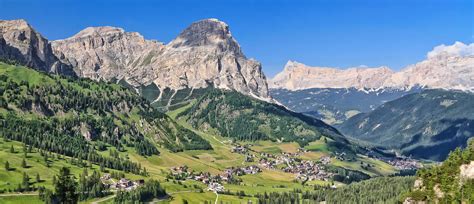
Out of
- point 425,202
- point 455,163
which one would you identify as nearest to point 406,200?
point 425,202

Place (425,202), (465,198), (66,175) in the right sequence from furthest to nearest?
1. (425,202)
2. (465,198)
3. (66,175)

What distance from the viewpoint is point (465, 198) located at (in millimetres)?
172625

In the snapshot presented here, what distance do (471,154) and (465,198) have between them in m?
24.0

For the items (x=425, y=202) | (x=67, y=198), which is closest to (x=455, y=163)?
(x=425, y=202)

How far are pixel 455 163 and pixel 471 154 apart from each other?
700cm

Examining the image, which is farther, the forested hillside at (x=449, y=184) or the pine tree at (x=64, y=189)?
the forested hillside at (x=449, y=184)

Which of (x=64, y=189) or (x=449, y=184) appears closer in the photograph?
(x=64, y=189)

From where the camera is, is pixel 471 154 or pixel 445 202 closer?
pixel 445 202

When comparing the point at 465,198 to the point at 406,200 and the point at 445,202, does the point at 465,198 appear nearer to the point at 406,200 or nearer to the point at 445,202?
the point at 445,202

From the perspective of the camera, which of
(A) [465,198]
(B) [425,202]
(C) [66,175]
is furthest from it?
(B) [425,202]

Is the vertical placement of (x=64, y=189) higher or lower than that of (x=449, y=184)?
lower

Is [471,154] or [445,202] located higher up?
[471,154]

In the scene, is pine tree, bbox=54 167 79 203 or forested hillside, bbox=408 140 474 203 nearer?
pine tree, bbox=54 167 79 203

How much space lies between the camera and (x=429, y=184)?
189750mm
